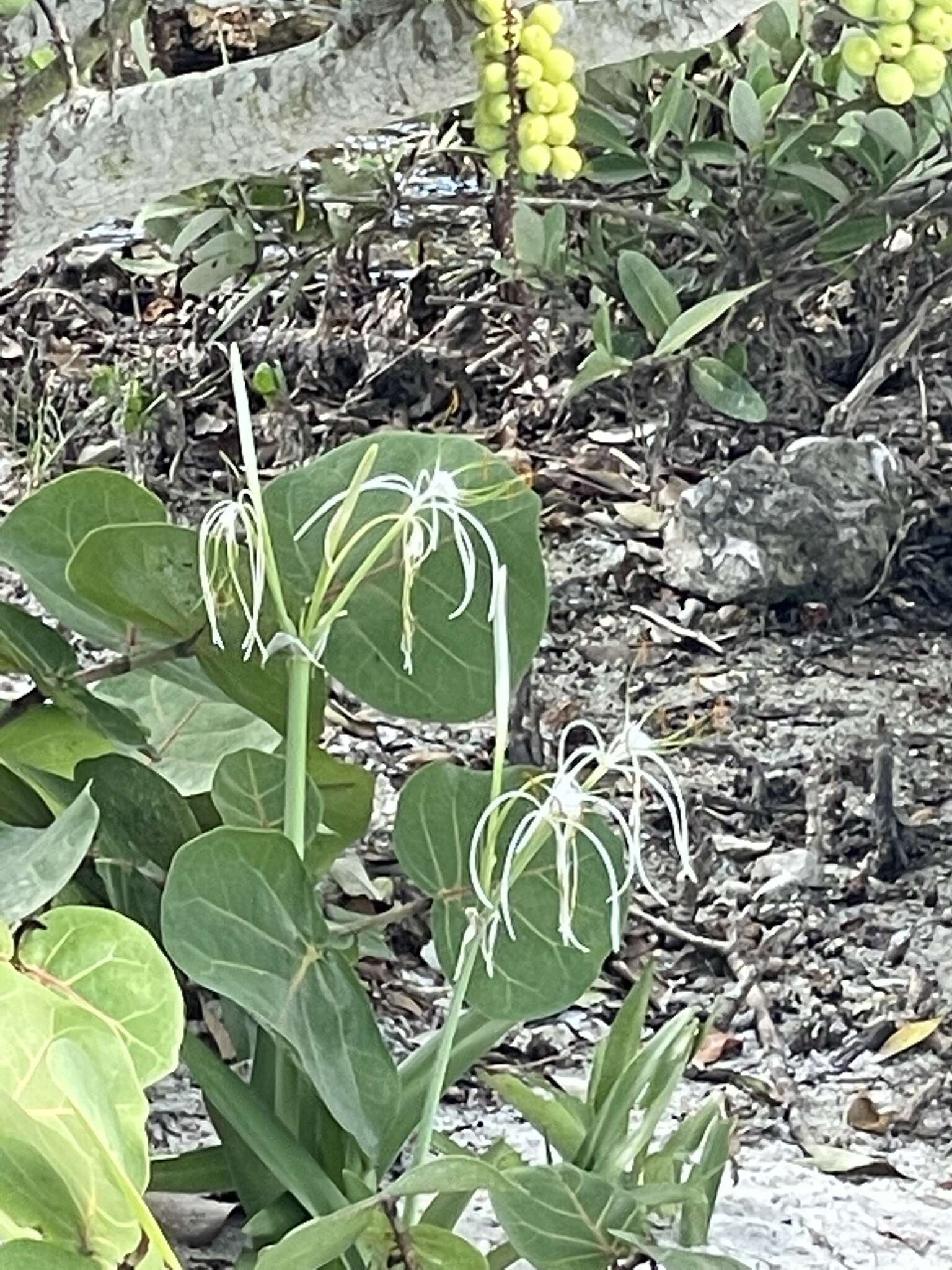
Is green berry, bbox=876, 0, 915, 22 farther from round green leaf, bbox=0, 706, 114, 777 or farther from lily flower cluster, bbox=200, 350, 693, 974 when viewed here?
round green leaf, bbox=0, 706, 114, 777

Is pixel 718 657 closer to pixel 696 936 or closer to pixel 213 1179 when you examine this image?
pixel 696 936

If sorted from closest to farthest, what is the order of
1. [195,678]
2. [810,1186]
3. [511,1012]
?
[511,1012] < [195,678] < [810,1186]

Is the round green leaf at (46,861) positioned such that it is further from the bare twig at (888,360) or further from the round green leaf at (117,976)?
the bare twig at (888,360)

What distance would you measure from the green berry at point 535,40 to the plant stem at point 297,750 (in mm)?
307

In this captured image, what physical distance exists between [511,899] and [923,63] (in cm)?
47

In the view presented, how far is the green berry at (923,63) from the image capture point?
0.86m

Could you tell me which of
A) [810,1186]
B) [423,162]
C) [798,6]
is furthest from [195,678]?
[423,162]

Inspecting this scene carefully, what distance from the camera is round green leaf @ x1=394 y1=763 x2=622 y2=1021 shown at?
705mm

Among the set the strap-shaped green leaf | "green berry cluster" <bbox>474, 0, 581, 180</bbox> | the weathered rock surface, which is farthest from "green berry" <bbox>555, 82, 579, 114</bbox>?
the weathered rock surface

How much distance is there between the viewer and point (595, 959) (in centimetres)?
71

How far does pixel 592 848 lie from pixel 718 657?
1109 mm

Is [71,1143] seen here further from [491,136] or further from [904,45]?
[904,45]

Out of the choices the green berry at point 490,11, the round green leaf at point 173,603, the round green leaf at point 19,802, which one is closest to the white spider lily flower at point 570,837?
the round green leaf at point 173,603

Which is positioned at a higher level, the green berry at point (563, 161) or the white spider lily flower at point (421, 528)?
the green berry at point (563, 161)
